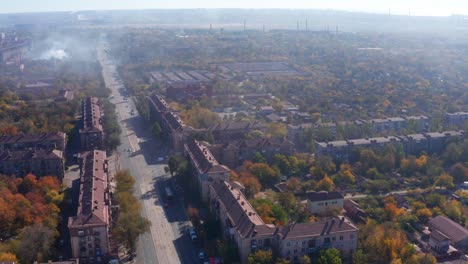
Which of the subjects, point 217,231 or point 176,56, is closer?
point 217,231

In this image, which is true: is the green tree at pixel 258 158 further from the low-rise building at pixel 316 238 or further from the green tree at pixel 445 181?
the low-rise building at pixel 316 238

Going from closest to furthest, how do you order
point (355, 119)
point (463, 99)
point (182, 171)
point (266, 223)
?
point (266, 223), point (182, 171), point (355, 119), point (463, 99)

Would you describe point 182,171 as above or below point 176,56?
below

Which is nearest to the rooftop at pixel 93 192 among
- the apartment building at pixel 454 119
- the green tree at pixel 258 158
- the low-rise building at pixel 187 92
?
the green tree at pixel 258 158

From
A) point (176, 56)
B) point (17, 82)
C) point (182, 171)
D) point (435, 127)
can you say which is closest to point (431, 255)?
point (182, 171)

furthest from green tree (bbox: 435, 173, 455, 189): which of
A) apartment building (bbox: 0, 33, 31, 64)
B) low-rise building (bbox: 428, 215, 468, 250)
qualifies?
apartment building (bbox: 0, 33, 31, 64)

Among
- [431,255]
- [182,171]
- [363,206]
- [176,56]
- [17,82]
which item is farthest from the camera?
[176,56]

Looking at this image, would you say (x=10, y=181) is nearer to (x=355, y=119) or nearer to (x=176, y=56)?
(x=355, y=119)
